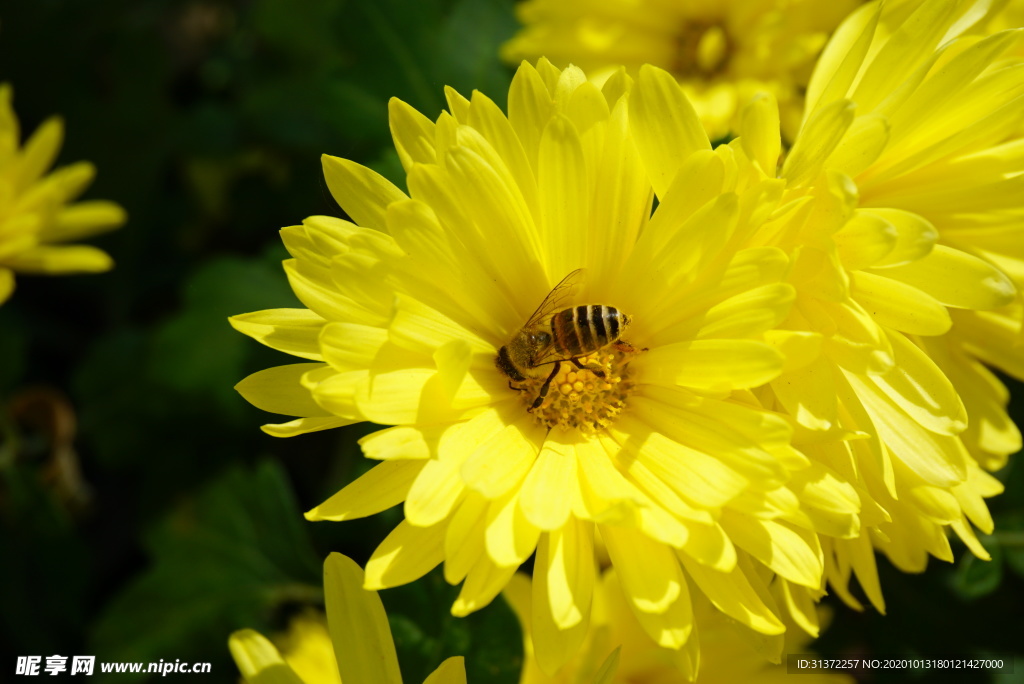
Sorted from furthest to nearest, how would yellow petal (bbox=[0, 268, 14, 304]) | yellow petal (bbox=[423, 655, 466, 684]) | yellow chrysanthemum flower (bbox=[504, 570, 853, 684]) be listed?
yellow petal (bbox=[0, 268, 14, 304]), yellow chrysanthemum flower (bbox=[504, 570, 853, 684]), yellow petal (bbox=[423, 655, 466, 684])

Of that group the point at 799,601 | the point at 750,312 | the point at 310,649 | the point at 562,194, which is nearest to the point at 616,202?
the point at 562,194

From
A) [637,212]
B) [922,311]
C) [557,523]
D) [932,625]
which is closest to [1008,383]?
[932,625]

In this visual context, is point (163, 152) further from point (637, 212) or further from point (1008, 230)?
point (1008, 230)

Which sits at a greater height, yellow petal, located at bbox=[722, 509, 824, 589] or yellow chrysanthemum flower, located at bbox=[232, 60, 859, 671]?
yellow chrysanthemum flower, located at bbox=[232, 60, 859, 671]

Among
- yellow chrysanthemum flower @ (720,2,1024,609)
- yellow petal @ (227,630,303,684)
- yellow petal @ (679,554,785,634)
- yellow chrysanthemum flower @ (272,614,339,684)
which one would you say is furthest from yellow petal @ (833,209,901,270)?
yellow chrysanthemum flower @ (272,614,339,684)

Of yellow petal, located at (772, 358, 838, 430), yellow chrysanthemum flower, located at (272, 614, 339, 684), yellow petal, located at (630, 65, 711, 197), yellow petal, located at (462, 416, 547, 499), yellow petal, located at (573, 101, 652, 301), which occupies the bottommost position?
yellow chrysanthemum flower, located at (272, 614, 339, 684)

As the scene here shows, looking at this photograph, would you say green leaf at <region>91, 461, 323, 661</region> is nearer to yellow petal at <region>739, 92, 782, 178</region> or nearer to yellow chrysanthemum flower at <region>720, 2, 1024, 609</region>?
yellow chrysanthemum flower at <region>720, 2, 1024, 609</region>
